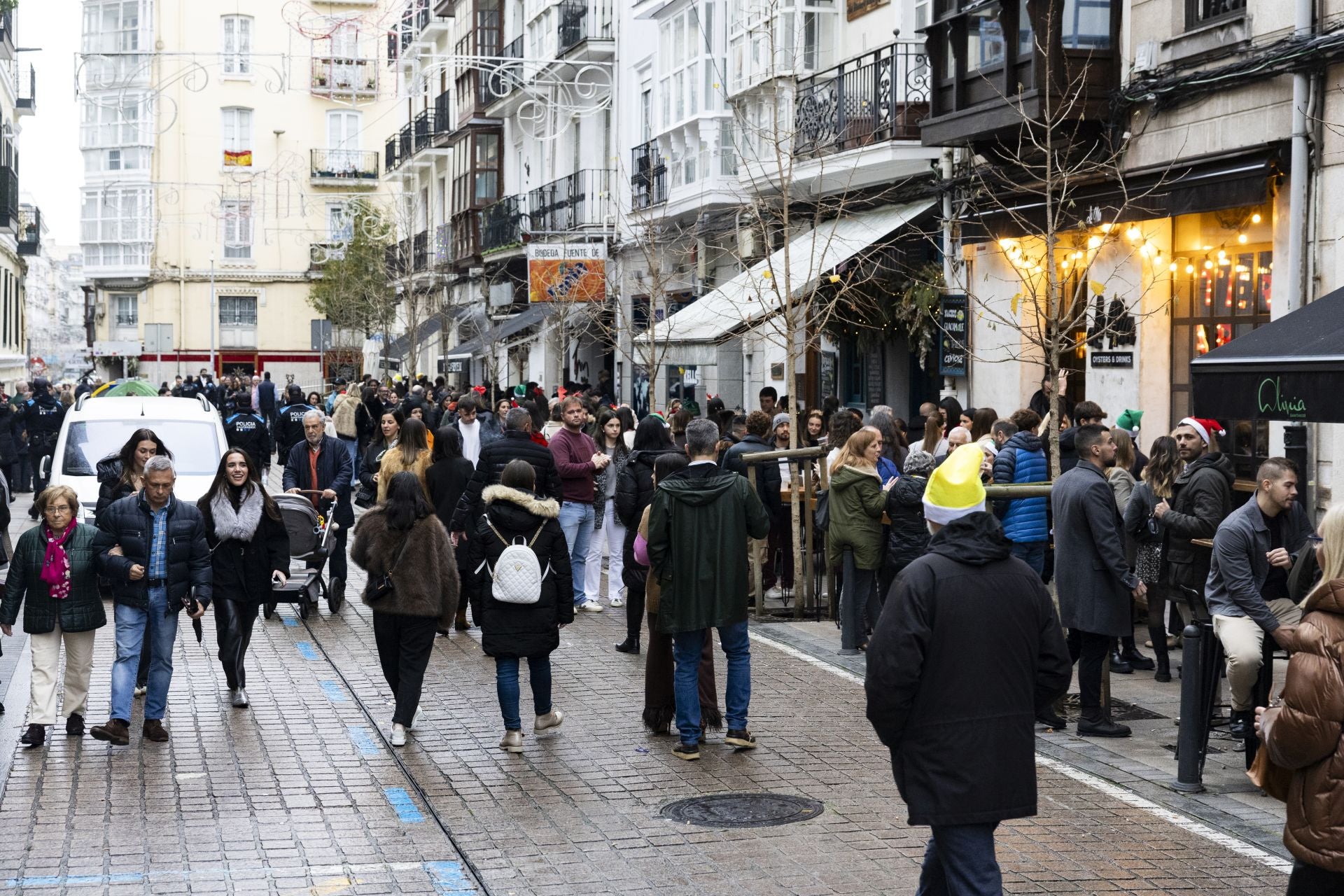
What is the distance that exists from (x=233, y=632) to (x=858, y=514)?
4488 millimetres

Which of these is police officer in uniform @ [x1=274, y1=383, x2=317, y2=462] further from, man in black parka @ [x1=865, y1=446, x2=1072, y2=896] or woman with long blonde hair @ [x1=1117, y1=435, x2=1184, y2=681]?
man in black parka @ [x1=865, y1=446, x2=1072, y2=896]

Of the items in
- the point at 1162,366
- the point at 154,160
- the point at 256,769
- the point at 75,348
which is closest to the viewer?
the point at 256,769

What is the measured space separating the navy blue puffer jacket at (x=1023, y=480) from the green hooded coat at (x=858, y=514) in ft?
2.92

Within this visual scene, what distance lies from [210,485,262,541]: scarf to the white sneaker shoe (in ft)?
7.55

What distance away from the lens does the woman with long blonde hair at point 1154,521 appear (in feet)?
36.9

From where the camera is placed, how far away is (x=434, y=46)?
54688 mm

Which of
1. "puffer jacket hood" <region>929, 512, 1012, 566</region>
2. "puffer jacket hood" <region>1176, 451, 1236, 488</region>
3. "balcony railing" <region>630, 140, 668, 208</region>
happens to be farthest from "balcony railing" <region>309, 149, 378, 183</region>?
"puffer jacket hood" <region>929, 512, 1012, 566</region>

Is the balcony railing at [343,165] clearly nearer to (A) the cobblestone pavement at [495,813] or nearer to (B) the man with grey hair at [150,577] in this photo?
(A) the cobblestone pavement at [495,813]

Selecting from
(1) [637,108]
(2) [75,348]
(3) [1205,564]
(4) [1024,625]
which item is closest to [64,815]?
(4) [1024,625]

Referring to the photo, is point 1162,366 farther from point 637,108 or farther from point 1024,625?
point 637,108

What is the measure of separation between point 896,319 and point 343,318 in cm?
4030

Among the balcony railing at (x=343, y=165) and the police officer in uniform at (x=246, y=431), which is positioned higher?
the balcony railing at (x=343, y=165)

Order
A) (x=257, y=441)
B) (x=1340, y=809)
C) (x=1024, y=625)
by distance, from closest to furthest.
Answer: (x=1340, y=809)
(x=1024, y=625)
(x=257, y=441)

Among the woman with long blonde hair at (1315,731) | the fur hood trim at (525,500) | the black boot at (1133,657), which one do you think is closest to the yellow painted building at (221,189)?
the black boot at (1133,657)
